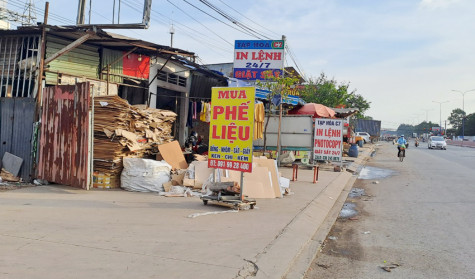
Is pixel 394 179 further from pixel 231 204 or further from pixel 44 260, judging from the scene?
pixel 44 260

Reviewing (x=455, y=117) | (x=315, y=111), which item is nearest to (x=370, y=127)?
(x=315, y=111)

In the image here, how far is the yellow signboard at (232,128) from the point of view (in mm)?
6984

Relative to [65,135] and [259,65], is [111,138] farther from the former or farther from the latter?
[259,65]

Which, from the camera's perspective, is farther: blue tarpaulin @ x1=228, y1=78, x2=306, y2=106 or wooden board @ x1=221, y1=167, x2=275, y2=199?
blue tarpaulin @ x1=228, y1=78, x2=306, y2=106

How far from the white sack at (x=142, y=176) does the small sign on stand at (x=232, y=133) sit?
6.24 feet

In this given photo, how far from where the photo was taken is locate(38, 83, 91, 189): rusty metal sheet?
8.34 meters

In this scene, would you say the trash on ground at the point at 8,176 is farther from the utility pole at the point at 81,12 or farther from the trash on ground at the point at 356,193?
the trash on ground at the point at 356,193

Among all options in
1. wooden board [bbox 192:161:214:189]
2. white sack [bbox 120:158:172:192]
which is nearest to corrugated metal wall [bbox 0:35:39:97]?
white sack [bbox 120:158:172:192]

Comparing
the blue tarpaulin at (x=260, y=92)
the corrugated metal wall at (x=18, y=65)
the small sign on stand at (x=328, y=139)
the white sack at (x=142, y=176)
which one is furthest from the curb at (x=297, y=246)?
the corrugated metal wall at (x=18, y=65)

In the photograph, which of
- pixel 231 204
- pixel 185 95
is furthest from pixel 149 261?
pixel 185 95

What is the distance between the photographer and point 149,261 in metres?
4.12

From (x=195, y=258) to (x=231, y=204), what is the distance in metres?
2.83

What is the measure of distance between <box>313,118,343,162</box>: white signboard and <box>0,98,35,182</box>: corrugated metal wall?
9.53m

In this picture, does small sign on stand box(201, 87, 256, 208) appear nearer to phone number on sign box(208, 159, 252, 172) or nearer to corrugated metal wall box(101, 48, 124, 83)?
phone number on sign box(208, 159, 252, 172)
